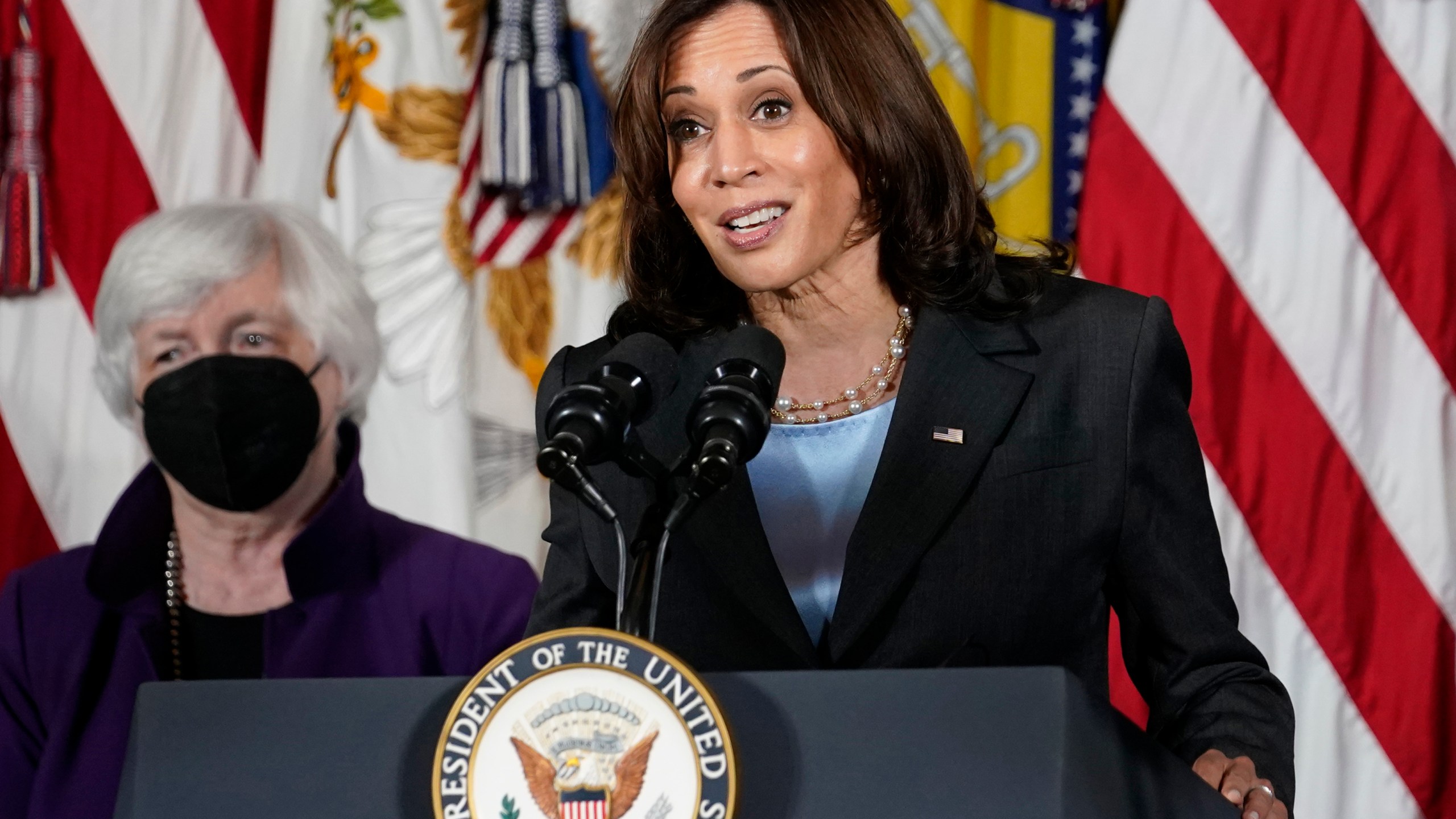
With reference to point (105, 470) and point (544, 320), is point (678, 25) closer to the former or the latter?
point (544, 320)

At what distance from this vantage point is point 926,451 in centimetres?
157

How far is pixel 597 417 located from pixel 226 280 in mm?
1664

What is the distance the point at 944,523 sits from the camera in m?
1.56

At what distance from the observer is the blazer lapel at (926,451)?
1.51 metres

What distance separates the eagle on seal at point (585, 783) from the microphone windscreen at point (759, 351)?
303mm

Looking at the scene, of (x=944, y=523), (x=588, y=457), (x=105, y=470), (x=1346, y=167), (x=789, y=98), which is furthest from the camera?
(x=105, y=470)

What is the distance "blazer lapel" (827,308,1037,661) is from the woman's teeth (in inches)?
8.4

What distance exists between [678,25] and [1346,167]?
167 centimetres

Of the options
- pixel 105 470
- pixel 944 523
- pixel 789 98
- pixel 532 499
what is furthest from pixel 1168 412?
pixel 105 470

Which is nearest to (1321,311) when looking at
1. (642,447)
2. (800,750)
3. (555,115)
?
(555,115)

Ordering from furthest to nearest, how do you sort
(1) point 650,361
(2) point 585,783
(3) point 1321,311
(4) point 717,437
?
(3) point 1321,311 < (1) point 650,361 < (4) point 717,437 < (2) point 585,783

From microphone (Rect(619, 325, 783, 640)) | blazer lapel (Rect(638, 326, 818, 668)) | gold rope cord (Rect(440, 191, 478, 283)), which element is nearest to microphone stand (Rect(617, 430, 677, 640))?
microphone (Rect(619, 325, 783, 640))

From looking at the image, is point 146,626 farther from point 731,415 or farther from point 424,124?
point 731,415

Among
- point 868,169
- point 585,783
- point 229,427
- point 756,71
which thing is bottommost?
point 229,427
